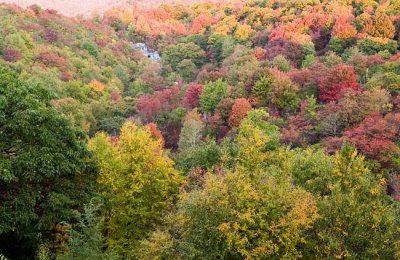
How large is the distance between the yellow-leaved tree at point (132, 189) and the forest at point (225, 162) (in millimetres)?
79

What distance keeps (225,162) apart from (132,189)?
5.57m

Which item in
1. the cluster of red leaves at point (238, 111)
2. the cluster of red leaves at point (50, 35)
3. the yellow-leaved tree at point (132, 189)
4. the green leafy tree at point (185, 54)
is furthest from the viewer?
the cluster of red leaves at point (50, 35)

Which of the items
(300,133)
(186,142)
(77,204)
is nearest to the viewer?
(77,204)

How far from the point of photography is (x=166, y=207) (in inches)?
922

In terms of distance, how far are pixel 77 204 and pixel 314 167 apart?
13721 mm

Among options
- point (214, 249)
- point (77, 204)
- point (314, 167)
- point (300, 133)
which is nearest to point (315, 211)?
point (214, 249)

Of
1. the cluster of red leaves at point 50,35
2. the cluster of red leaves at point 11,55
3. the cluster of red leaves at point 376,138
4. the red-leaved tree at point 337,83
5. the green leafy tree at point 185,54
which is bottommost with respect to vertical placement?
the green leafy tree at point 185,54

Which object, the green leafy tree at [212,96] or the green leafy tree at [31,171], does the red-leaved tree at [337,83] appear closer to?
the green leafy tree at [212,96]

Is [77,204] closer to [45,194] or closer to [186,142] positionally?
[45,194]

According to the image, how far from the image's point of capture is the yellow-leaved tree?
73.3 feet

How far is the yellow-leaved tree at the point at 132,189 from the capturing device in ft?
73.3

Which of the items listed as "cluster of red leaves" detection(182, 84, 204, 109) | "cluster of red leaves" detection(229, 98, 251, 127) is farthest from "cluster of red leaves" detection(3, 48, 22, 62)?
"cluster of red leaves" detection(229, 98, 251, 127)

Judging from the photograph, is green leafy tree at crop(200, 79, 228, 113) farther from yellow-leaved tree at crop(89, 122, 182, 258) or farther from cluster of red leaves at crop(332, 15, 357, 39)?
yellow-leaved tree at crop(89, 122, 182, 258)

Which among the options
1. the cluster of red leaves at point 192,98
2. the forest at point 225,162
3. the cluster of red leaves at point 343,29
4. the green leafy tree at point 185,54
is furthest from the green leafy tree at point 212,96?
the green leafy tree at point 185,54
